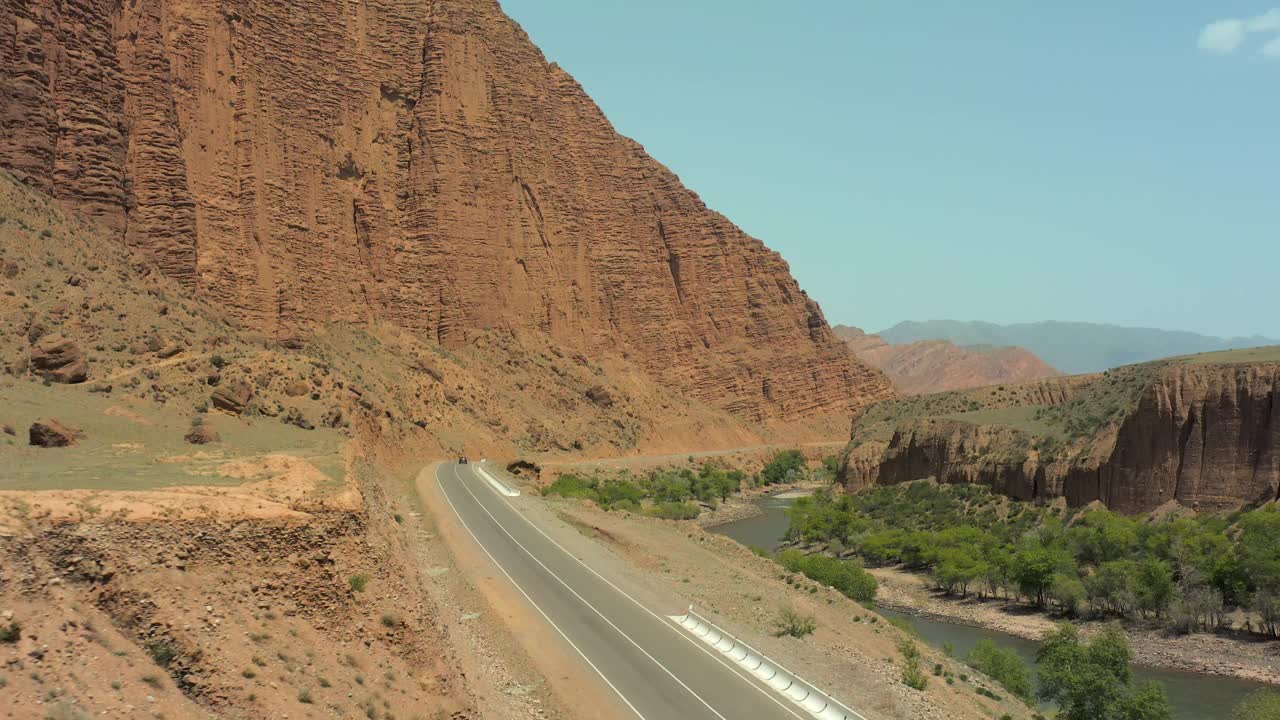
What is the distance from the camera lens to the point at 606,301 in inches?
4043

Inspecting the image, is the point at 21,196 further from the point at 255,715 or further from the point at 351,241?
the point at 255,715

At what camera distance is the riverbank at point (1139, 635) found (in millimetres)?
35469

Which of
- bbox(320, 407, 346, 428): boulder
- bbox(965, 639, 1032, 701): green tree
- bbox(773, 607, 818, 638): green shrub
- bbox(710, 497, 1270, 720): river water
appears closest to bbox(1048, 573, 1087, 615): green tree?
bbox(710, 497, 1270, 720): river water

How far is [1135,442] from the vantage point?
5231 cm

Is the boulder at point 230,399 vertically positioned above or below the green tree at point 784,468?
above

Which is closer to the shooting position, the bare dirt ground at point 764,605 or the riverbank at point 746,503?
the bare dirt ground at point 764,605

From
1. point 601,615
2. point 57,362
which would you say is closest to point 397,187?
point 57,362

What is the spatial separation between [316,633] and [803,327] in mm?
112004

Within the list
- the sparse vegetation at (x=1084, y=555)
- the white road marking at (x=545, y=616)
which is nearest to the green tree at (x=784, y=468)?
the sparse vegetation at (x=1084, y=555)

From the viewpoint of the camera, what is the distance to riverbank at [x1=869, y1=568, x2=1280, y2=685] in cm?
3547

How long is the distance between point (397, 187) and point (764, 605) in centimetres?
6725

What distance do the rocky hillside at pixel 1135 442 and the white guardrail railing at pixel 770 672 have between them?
34.0 metres

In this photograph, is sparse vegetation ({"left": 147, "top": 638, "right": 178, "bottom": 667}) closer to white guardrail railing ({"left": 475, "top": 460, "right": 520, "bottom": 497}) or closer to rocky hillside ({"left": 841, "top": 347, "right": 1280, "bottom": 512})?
white guardrail railing ({"left": 475, "top": 460, "right": 520, "bottom": 497})

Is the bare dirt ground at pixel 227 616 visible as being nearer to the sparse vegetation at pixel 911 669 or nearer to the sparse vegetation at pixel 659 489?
the sparse vegetation at pixel 911 669
